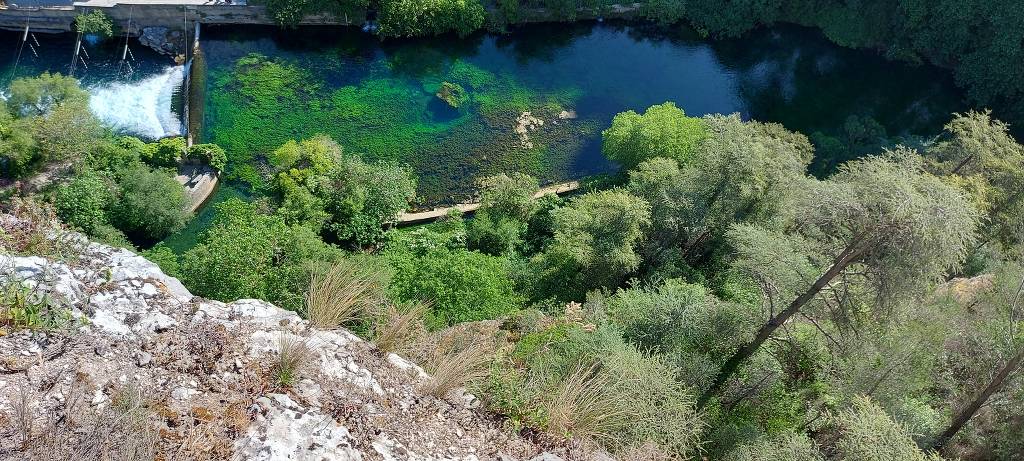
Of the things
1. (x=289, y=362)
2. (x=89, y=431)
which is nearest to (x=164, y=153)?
(x=289, y=362)

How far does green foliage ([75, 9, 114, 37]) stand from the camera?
108ft

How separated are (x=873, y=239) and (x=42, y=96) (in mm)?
30569

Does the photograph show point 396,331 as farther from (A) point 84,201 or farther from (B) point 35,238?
(A) point 84,201

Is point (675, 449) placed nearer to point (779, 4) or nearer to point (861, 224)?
point (861, 224)

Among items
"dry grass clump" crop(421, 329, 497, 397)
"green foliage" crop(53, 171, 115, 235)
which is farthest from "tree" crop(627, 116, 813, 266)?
"green foliage" crop(53, 171, 115, 235)

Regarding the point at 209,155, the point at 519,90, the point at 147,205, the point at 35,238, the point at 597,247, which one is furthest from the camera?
the point at 519,90

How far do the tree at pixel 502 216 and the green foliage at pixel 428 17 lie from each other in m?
12.9

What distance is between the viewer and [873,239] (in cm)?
1224

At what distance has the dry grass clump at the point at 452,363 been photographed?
11.7 m

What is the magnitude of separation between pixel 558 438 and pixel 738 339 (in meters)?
6.77

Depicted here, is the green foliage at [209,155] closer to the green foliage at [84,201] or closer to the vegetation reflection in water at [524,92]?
the vegetation reflection in water at [524,92]

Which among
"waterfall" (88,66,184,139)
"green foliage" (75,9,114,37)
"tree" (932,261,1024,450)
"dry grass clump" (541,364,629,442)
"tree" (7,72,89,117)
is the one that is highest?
"tree" (932,261,1024,450)

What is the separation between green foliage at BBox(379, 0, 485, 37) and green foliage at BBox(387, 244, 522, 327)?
61.9 feet

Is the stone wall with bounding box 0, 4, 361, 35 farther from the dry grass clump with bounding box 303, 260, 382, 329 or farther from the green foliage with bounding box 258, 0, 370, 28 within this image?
the dry grass clump with bounding box 303, 260, 382, 329
